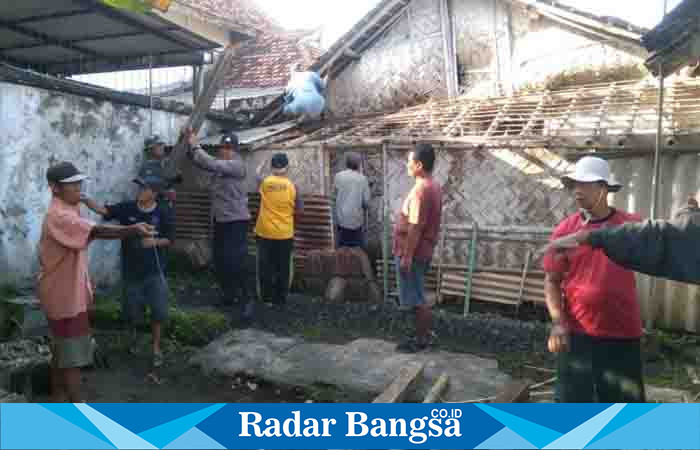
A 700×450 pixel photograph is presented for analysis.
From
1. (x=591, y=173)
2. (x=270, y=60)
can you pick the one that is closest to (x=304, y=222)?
(x=591, y=173)

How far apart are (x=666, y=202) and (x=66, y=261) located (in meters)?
5.78

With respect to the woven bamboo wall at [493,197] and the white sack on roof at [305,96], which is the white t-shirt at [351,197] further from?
the white sack on roof at [305,96]

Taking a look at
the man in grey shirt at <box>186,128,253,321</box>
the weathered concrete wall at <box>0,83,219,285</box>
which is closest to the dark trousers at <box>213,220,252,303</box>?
the man in grey shirt at <box>186,128,253,321</box>

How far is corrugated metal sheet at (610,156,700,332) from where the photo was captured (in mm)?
5984

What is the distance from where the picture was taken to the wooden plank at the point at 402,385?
13.5 feet

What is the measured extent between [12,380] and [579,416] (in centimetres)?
434

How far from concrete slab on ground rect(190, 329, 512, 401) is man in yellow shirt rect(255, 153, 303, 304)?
1.28 m

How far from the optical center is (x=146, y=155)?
8.51 meters

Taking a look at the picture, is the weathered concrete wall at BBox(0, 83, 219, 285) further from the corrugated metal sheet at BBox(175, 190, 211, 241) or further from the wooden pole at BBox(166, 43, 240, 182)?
the wooden pole at BBox(166, 43, 240, 182)

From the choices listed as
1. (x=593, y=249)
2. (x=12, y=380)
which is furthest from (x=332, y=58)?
(x=593, y=249)

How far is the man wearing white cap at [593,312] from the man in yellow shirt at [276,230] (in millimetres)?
4424

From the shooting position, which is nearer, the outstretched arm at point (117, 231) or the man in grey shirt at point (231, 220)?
the outstretched arm at point (117, 231)

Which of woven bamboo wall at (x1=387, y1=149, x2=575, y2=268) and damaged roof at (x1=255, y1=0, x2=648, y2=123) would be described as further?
damaged roof at (x1=255, y1=0, x2=648, y2=123)

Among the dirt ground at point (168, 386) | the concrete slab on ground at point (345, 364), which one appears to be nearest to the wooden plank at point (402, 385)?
the concrete slab on ground at point (345, 364)
